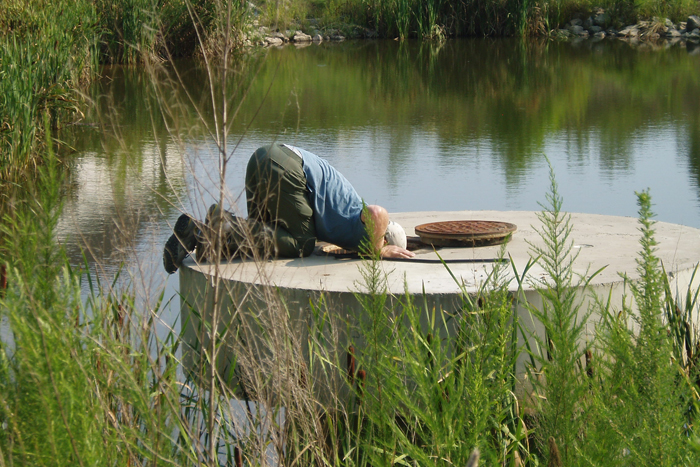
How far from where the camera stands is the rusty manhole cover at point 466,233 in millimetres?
5703

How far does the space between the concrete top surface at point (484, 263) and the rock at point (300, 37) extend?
25960mm

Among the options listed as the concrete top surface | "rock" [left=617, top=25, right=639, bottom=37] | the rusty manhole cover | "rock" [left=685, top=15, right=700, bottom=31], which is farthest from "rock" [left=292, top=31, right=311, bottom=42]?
the rusty manhole cover

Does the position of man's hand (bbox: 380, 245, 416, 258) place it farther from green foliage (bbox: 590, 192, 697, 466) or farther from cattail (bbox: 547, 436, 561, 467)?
cattail (bbox: 547, 436, 561, 467)

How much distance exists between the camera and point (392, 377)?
2424mm

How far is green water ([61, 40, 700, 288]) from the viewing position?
871 cm

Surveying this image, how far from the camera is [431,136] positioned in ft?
44.7

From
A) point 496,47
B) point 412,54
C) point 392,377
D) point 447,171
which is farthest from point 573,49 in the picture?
point 392,377

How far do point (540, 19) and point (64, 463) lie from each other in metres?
30.2

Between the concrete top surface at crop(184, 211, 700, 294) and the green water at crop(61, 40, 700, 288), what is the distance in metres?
0.63

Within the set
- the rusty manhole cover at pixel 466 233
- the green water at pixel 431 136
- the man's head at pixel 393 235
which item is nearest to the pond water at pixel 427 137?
the green water at pixel 431 136

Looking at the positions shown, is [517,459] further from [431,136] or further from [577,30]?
[577,30]

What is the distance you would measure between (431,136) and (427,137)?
0.13m

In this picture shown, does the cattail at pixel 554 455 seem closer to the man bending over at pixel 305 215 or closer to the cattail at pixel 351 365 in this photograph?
the cattail at pixel 351 365

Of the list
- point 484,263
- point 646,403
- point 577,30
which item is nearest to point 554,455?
point 646,403
